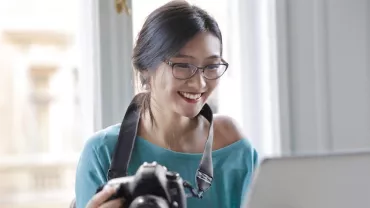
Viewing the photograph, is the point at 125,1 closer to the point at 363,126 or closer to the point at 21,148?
the point at 21,148

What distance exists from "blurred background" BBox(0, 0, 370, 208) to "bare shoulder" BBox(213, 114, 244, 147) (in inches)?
9.8

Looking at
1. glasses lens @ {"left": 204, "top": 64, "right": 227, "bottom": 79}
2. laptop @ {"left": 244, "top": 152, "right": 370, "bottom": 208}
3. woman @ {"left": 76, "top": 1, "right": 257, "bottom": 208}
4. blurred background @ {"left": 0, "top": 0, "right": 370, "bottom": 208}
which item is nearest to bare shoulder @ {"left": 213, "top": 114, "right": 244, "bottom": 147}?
woman @ {"left": 76, "top": 1, "right": 257, "bottom": 208}

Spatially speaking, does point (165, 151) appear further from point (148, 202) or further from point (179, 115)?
point (148, 202)

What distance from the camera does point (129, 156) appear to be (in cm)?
91

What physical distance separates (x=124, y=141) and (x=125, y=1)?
0.41 metres

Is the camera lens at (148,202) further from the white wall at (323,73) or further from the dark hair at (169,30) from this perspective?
the white wall at (323,73)

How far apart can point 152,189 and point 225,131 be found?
34 cm

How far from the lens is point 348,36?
132 cm

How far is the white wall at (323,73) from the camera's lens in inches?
51.4

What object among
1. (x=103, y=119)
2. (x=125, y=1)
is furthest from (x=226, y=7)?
(x=103, y=119)

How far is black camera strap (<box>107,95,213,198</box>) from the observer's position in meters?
0.88

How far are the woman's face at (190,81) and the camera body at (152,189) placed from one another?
7.4 inches

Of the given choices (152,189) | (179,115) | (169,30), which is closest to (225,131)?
(179,115)

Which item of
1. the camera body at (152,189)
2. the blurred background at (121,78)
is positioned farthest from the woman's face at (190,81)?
the blurred background at (121,78)
